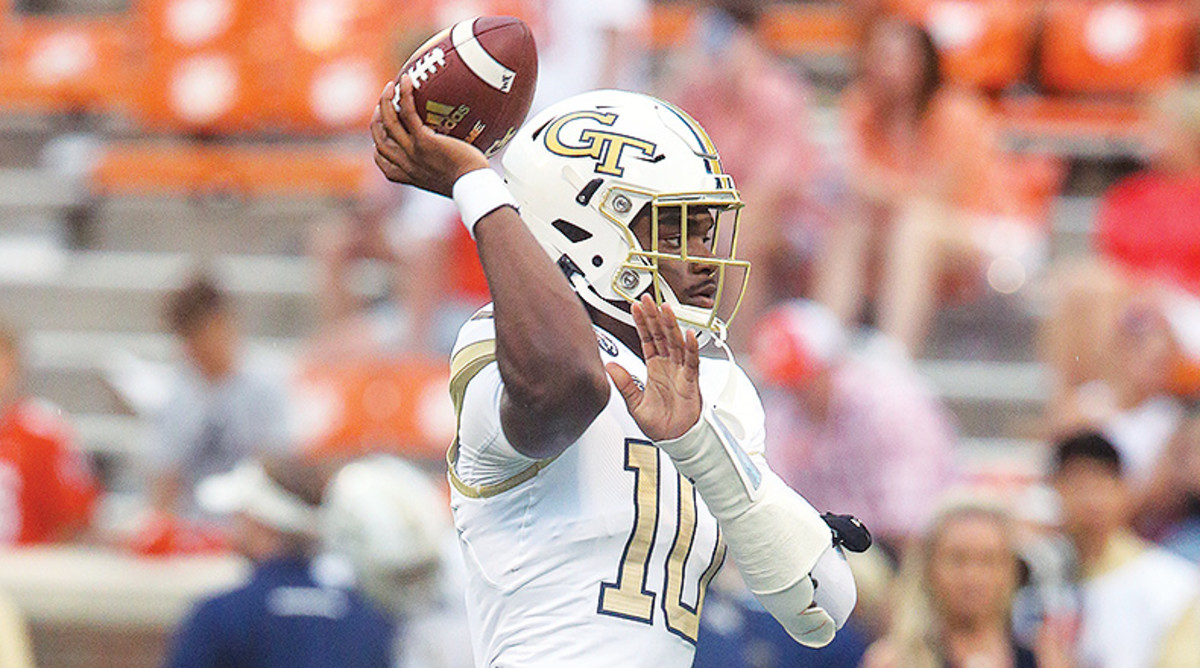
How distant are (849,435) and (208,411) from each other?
2.70 m

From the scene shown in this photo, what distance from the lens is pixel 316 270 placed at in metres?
8.84

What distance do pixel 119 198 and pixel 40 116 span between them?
1095 millimetres

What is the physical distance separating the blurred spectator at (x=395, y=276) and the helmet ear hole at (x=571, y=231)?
4696mm

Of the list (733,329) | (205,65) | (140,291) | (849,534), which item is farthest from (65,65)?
(849,534)

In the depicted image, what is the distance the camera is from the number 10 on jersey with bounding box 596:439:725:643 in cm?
251

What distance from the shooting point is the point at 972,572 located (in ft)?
15.3

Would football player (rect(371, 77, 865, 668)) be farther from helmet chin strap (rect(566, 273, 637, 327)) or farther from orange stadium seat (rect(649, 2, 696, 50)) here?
orange stadium seat (rect(649, 2, 696, 50))

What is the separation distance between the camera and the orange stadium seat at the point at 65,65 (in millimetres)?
10336

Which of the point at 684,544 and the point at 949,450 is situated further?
the point at 949,450

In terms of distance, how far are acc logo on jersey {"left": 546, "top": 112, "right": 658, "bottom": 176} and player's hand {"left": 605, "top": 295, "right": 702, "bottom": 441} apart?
269 mm

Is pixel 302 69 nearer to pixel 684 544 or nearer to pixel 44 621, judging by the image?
pixel 44 621

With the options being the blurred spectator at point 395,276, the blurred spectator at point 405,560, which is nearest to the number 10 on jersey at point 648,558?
the blurred spectator at point 405,560

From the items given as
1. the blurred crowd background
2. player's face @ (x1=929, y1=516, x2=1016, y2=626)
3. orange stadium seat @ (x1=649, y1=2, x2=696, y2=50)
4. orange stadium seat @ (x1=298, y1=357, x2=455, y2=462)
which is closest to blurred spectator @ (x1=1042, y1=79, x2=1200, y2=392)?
the blurred crowd background

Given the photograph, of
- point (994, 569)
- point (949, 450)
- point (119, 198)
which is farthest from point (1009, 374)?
point (119, 198)
